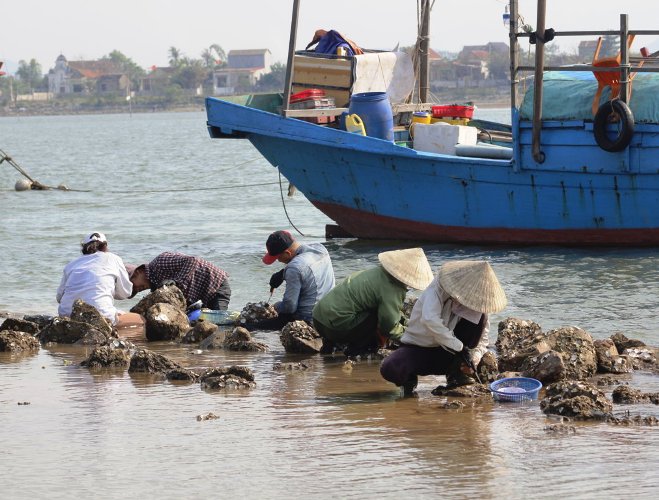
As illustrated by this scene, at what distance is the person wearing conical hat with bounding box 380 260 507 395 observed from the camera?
23.1 feet

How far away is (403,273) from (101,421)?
7.48 feet

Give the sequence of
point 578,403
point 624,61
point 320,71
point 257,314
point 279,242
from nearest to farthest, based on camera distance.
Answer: point 578,403 < point 279,242 < point 257,314 < point 624,61 < point 320,71

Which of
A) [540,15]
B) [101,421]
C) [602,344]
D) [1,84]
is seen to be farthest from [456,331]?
[1,84]

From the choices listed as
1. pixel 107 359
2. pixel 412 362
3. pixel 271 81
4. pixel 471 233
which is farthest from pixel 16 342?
pixel 271 81

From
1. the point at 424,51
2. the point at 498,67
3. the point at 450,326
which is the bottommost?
the point at 450,326

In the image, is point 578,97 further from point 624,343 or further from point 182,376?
point 182,376

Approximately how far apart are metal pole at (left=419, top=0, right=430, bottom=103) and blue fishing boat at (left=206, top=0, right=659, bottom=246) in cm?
270

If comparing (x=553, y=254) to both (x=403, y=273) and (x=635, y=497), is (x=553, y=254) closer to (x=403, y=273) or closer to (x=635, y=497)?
(x=403, y=273)

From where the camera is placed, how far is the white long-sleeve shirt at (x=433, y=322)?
282 inches

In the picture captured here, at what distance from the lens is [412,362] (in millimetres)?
7387

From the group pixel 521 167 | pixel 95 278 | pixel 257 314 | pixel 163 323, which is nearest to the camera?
pixel 163 323

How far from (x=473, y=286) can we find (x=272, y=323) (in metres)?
3.36

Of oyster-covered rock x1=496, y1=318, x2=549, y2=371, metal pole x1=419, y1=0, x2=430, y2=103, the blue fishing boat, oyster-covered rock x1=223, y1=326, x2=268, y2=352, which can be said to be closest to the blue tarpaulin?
the blue fishing boat

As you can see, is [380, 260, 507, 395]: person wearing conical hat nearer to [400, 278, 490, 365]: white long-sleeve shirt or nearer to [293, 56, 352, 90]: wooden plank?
[400, 278, 490, 365]: white long-sleeve shirt
